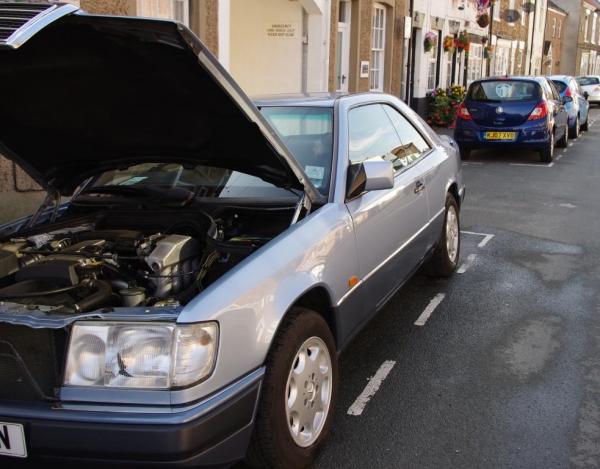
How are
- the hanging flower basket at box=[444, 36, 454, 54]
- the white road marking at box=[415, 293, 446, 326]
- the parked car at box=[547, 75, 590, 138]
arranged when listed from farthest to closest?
1. the hanging flower basket at box=[444, 36, 454, 54]
2. the parked car at box=[547, 75, 590, 138]
3. the white road marking at box=[415, 293, 446, 326]

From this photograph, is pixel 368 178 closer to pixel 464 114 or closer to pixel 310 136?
pixel 310 136

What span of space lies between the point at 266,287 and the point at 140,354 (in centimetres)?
58

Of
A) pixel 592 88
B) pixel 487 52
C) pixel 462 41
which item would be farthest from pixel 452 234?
pixel 592 88

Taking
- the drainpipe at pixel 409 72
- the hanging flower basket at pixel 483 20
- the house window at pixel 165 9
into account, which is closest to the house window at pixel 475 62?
the hanging flower basket at pixel 483 20

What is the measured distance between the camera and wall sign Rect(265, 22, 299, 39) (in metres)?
14.6

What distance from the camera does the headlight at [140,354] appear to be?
2404mm

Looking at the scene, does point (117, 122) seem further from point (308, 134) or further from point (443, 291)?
point (443, 291)

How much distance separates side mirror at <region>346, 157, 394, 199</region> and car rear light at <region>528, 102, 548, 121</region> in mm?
9969

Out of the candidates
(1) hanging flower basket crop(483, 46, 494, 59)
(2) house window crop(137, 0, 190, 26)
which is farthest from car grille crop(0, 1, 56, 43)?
(1) hanging flower basket crop(483, 46, 494, 59)

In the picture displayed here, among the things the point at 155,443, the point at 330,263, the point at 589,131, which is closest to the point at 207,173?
the point at 330,263

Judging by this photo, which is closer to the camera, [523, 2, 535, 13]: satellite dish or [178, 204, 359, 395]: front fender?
[178, 204, 359, 395]: front fender

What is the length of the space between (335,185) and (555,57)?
52.1 meters

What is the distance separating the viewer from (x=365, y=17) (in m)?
17.1

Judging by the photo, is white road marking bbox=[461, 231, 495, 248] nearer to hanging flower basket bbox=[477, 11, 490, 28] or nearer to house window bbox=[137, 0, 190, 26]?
house window bbox=[137, 0, 190, 26]
